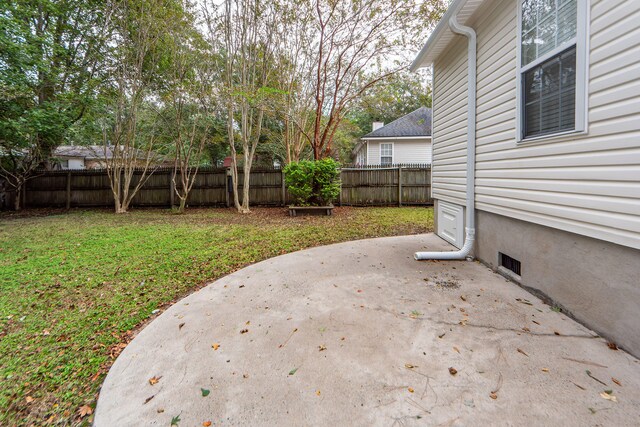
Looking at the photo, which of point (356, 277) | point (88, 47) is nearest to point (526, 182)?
point (356, 277)

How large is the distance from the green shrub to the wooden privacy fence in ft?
6.57

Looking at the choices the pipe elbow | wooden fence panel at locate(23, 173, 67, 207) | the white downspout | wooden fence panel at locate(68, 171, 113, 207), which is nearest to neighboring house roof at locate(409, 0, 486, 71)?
the white downspout

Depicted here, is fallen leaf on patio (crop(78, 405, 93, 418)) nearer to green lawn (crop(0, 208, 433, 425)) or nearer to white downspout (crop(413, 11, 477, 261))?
green lawn (crop(0, 208, 433, 425))

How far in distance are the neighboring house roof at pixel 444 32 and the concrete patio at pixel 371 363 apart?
10.8 ft

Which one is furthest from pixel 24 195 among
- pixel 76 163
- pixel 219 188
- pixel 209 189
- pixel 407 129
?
pixel 407 129

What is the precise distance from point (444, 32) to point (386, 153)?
1212 centimetres

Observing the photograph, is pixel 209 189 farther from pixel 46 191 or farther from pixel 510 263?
pixel 510 263

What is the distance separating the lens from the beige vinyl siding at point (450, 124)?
4336 mm

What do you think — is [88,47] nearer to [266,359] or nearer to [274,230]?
[274,230]

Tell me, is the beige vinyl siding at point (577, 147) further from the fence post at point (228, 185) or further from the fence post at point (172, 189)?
the fence post at point (172, 189)

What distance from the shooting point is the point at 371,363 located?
1.87 meters

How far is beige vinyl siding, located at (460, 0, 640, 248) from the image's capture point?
6.17ft

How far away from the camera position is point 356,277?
11.3ft

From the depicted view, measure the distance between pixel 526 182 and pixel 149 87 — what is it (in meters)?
11.2
